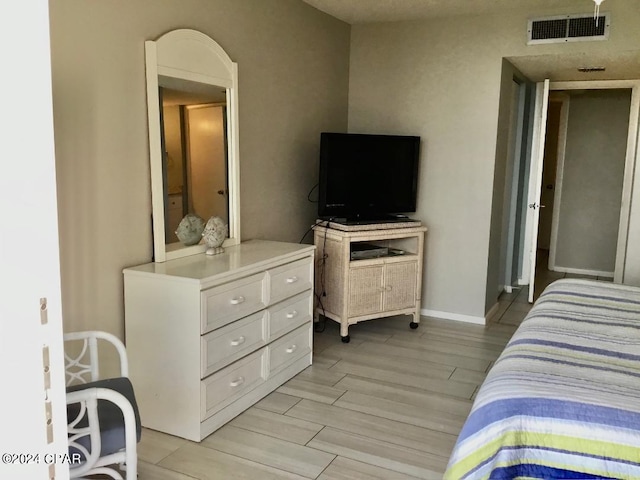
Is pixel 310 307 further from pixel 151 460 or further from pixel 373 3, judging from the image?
pixel 373 3

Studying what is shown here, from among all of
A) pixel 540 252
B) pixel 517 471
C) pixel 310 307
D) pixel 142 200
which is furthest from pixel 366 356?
pixel 540 252

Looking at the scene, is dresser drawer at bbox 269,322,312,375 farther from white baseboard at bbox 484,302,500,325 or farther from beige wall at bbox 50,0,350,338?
white baseboard at bbox 484,302,500,325

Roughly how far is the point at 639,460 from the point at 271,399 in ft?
6.68

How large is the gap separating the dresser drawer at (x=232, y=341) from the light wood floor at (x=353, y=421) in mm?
331

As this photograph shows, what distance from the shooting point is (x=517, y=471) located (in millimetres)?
1585

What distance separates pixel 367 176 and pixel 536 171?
2.15m

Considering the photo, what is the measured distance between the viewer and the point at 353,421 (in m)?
2.95

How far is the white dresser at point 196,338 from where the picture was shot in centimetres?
266

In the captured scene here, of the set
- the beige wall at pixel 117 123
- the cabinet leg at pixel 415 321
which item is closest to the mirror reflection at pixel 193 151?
the beige wall at pixel 117 123

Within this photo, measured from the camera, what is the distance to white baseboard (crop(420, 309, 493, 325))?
4668 millimetres

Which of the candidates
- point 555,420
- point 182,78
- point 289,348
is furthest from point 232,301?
point 555,420

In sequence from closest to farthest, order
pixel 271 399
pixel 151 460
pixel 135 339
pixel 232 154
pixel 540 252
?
pixel 151 460 → pixel 135 339 → pixel 271 399 → pixel 232 154 → pixel 540 252

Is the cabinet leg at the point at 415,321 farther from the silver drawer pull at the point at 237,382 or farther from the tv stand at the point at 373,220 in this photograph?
the silver drawer pull at the point at 237,382

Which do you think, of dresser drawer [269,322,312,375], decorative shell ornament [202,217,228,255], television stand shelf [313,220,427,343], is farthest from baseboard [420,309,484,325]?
decorative shell ornament [202,217,228,255]
